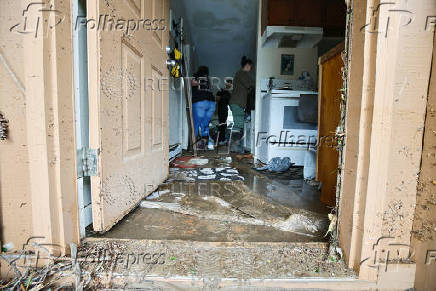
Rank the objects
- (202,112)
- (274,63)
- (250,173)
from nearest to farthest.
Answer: (250,173) < (274,63) < (202,112)

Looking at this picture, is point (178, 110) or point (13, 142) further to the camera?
point (178, 110)

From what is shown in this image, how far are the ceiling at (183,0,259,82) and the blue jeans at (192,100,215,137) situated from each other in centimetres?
165

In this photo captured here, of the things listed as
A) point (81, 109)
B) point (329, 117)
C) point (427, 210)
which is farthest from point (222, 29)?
point (427, 210)

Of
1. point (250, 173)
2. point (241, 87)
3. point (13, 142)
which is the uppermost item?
point (241, 87)

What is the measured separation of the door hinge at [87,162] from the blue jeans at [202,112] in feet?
9.40

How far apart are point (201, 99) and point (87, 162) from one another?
2878 millimetres

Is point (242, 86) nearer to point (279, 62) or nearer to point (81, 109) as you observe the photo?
point (279, 62)

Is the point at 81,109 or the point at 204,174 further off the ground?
the point at 81,109

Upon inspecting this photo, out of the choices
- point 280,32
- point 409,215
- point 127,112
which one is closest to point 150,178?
point 127,112

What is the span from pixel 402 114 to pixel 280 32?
2.50 meters

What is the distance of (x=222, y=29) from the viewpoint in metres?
4.59

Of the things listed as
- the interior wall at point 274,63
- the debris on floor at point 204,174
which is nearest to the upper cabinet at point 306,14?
the interior wall at point 274,63

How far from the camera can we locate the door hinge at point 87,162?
919 millimetres

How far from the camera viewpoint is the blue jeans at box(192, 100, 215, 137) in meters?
3.73
